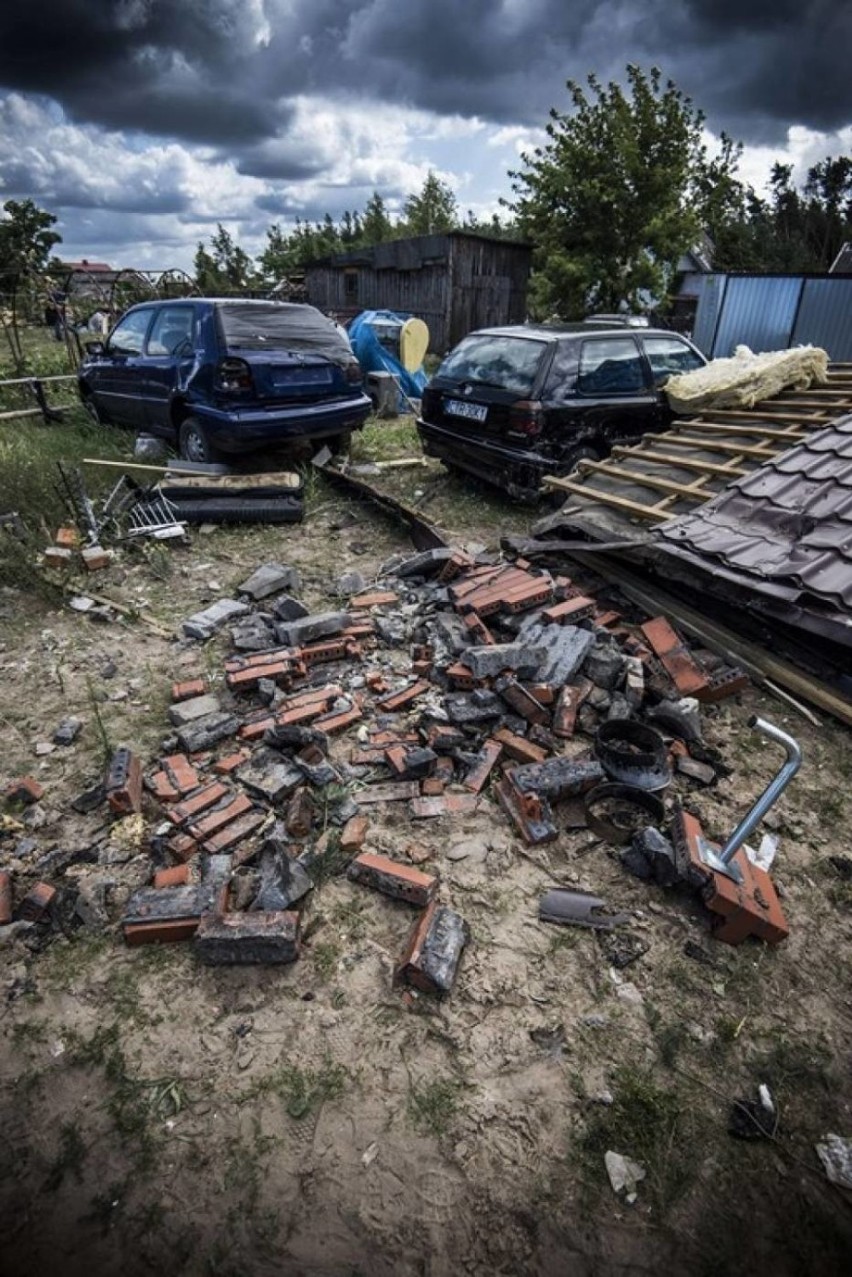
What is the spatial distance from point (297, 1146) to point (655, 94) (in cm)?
1809

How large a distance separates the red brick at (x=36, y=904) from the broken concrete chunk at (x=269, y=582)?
→ 280 centimetres

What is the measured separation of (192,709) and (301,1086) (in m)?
2.14

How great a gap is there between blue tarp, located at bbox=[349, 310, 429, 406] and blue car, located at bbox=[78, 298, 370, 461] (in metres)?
4.62

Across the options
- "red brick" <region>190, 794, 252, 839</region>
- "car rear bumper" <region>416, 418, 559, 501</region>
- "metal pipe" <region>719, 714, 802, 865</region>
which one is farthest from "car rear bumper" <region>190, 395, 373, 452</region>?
"metal pipe" <region>719, 714, 802, 865</region>

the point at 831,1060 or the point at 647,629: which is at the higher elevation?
the point at 647,629

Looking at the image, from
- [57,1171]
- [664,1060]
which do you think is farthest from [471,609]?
[57,1171]

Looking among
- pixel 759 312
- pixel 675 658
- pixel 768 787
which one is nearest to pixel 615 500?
pixel 675 658

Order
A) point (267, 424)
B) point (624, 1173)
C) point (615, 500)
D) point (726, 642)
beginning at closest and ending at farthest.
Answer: point (624, 1173), point (726, 642), point (615, 500), point (267, 424)

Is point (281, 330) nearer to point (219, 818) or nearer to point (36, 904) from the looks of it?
point (219, 818)

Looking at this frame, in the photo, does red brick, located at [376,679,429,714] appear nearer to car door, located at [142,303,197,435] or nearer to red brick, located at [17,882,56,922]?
red brick, located at [17,882,56,922]

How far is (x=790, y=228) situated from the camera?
3722 cm

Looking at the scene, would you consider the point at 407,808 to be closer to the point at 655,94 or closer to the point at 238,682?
the point at 238,682

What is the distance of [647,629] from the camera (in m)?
4.06

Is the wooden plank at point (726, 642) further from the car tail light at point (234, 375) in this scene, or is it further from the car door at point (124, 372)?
the car door at point (124, 372)
